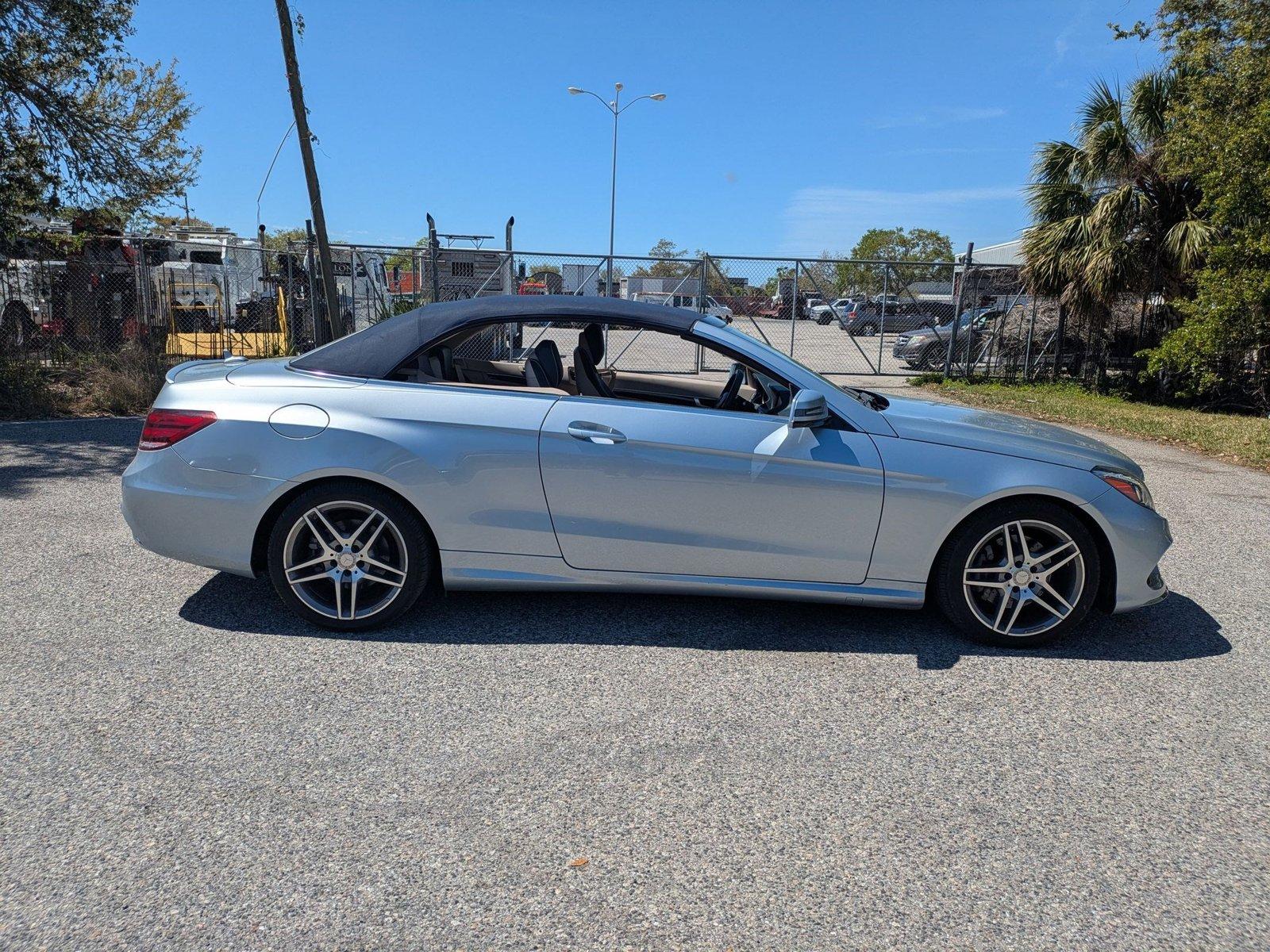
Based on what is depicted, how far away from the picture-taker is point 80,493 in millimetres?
6773

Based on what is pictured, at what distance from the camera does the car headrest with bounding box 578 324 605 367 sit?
453 centimetres

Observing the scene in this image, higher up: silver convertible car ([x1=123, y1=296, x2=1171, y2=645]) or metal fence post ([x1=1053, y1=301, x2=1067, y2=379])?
metal fence post ([x1=1053, y1=301, x2=1067, y2=379])

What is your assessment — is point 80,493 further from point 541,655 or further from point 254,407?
point 541,655

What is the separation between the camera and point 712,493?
4.04 meters

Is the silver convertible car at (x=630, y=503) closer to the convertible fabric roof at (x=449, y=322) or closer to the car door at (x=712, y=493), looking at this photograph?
the car door at (x=712, y=493)

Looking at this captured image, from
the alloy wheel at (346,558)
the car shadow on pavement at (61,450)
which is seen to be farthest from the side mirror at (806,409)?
the car shadow on pavement at (61,450)

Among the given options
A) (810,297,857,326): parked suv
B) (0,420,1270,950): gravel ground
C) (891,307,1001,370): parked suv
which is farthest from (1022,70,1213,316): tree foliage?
(0,420,1270,950): gravel ground

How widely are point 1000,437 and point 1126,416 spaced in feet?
31.6

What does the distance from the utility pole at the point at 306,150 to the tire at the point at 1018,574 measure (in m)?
9.26

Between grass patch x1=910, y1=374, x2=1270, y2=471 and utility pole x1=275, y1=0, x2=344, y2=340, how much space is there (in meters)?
9.68

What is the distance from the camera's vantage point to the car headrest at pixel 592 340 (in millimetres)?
4531

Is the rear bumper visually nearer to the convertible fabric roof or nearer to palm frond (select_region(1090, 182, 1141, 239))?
the convertible fabric roof

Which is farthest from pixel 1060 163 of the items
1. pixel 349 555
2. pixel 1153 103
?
pixel 349 555

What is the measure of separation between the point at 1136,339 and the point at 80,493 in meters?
16.0
